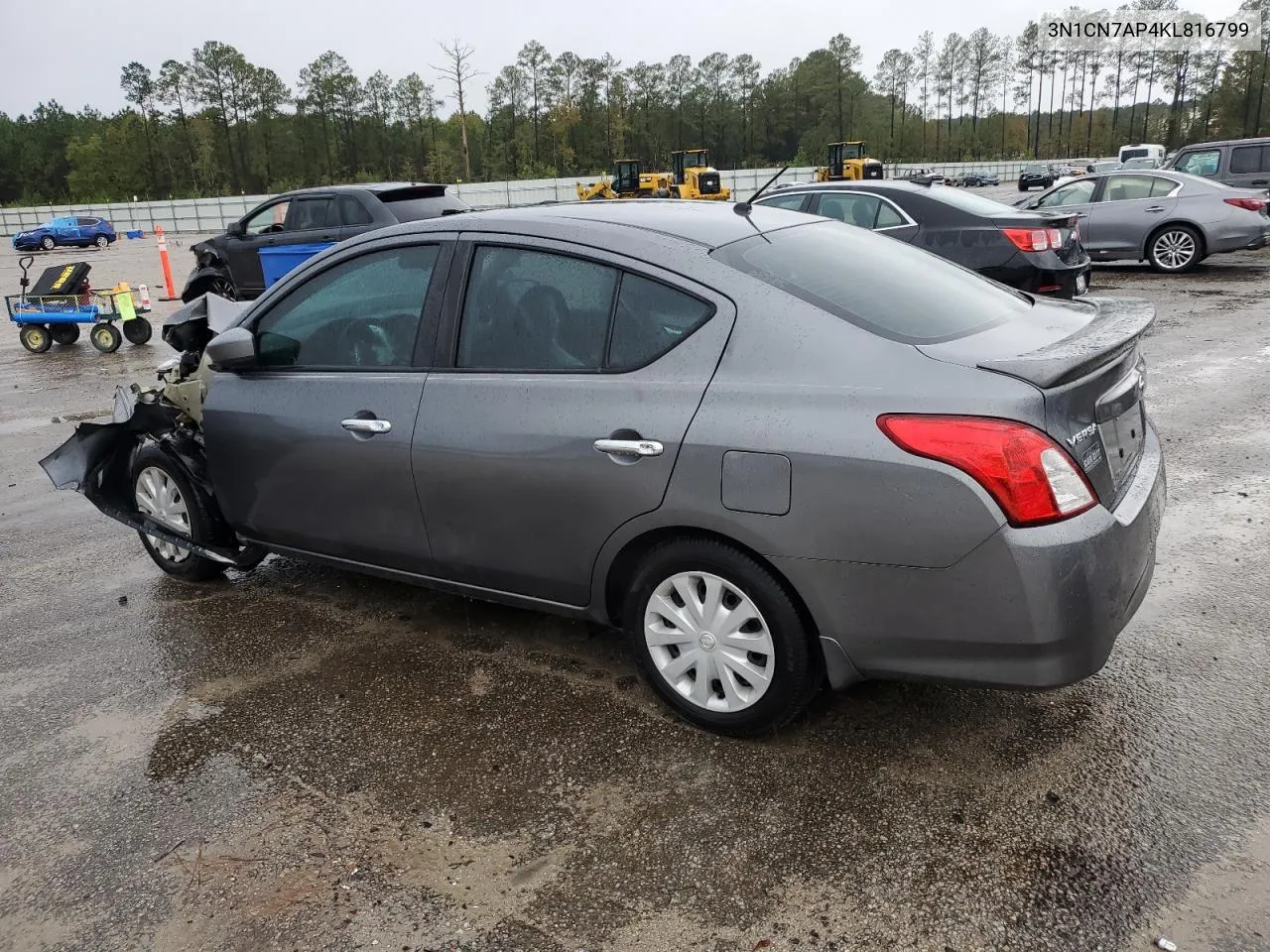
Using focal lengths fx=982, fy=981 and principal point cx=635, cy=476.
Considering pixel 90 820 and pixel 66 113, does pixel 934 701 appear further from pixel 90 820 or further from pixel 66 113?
pixel 66 113

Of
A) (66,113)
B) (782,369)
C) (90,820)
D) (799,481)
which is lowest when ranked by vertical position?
(90,820)

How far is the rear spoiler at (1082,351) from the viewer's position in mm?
2637

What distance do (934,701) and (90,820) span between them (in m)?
2.71

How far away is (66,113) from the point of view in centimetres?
10531

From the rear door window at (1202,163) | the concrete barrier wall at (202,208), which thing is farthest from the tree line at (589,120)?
the rear door window at (1202,163)

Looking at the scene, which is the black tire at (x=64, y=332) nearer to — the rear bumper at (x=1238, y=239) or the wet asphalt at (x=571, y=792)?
the wet asphalt at (x=571, y=792)

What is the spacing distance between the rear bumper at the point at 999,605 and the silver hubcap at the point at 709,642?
24 cm

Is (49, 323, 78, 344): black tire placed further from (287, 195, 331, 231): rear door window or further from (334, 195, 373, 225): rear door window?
(334, 195, 373, 225): rear door window

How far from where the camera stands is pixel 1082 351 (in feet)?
9.30

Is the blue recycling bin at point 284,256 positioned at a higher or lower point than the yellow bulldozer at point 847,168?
lower

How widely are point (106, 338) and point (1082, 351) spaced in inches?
504

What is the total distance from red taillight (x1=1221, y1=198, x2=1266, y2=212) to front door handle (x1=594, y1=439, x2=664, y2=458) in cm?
1439

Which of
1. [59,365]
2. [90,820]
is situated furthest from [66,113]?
[90,820]

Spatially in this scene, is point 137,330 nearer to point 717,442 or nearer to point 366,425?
point 366,425
